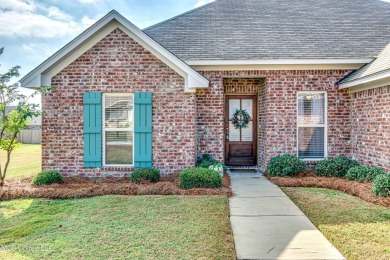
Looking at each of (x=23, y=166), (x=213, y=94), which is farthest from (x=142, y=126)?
(x=23, y=166)

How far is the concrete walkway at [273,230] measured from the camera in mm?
3758

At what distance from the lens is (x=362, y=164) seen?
8.59 m

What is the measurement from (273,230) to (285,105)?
5.39m

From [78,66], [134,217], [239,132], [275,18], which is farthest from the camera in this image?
[275,18]

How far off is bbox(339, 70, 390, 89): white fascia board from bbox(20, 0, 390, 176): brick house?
0.11 feet

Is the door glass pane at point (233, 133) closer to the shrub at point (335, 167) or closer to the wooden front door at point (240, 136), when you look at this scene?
the wooden front door at point (240, 136)

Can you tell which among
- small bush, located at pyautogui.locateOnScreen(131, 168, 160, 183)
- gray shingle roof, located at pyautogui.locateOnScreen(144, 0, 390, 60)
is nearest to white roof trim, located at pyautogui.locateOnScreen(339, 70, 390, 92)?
gray shingle roof, located at pyautogui.locateOnScreen(144, 0, 390, 60)

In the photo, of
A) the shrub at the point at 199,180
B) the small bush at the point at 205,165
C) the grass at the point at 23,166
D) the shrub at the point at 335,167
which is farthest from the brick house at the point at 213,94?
the grass at the point at 23,166

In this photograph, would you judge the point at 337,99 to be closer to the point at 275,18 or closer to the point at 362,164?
the point at 362,164

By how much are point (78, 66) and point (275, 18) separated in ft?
24.6

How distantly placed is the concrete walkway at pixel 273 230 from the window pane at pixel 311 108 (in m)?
3.30

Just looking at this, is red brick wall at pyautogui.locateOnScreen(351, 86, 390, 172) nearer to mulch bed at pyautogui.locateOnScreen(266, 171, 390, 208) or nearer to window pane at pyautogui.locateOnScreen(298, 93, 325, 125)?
window pane at pyautogui.locateOnScreen(298, 93, 325, 125)

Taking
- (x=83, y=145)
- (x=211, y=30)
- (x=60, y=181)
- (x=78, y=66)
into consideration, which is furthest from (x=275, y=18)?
(x=60, y=181)

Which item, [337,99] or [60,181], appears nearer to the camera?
[60,181]
